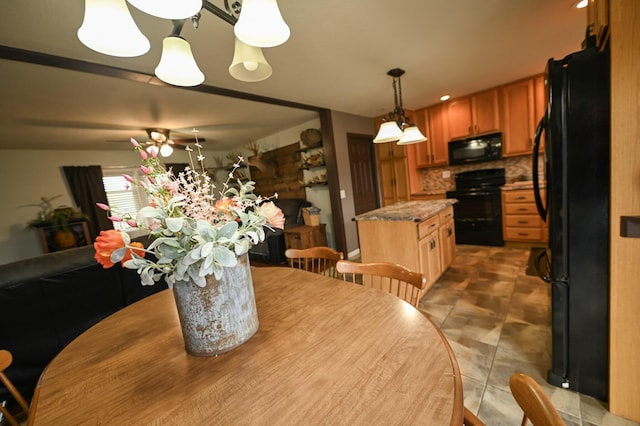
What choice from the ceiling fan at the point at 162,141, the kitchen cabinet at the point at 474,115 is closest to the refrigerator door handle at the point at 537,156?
the kitchen cabinet at the point at 474,115

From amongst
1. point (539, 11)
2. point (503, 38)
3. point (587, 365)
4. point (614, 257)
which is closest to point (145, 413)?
point (614, 257)

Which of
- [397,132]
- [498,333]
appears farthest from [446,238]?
[397,132]

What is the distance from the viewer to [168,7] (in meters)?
0.72

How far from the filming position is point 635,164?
107 cm

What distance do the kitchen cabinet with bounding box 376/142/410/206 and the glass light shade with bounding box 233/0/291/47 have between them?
4.03m

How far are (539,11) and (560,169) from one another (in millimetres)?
1612

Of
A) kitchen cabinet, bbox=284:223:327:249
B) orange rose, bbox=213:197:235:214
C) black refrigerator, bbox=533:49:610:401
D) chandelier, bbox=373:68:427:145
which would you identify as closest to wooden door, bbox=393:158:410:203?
kitchen cabinet, bbox=284:223:327:249

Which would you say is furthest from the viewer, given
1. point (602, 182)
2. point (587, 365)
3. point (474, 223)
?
point (474, 223)

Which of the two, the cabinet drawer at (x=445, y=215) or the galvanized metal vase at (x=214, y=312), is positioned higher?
the galvanized metal vase at (x=214, y=312)

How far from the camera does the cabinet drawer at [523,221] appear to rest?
3449 mm

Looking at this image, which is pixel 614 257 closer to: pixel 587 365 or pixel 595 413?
pixel 587 365

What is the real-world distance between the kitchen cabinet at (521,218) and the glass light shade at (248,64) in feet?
12.2

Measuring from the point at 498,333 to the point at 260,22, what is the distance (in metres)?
2.39

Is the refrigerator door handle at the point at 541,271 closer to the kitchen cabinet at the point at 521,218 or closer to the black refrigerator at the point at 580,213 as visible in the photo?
the black refrigerator at the point at 580,213
